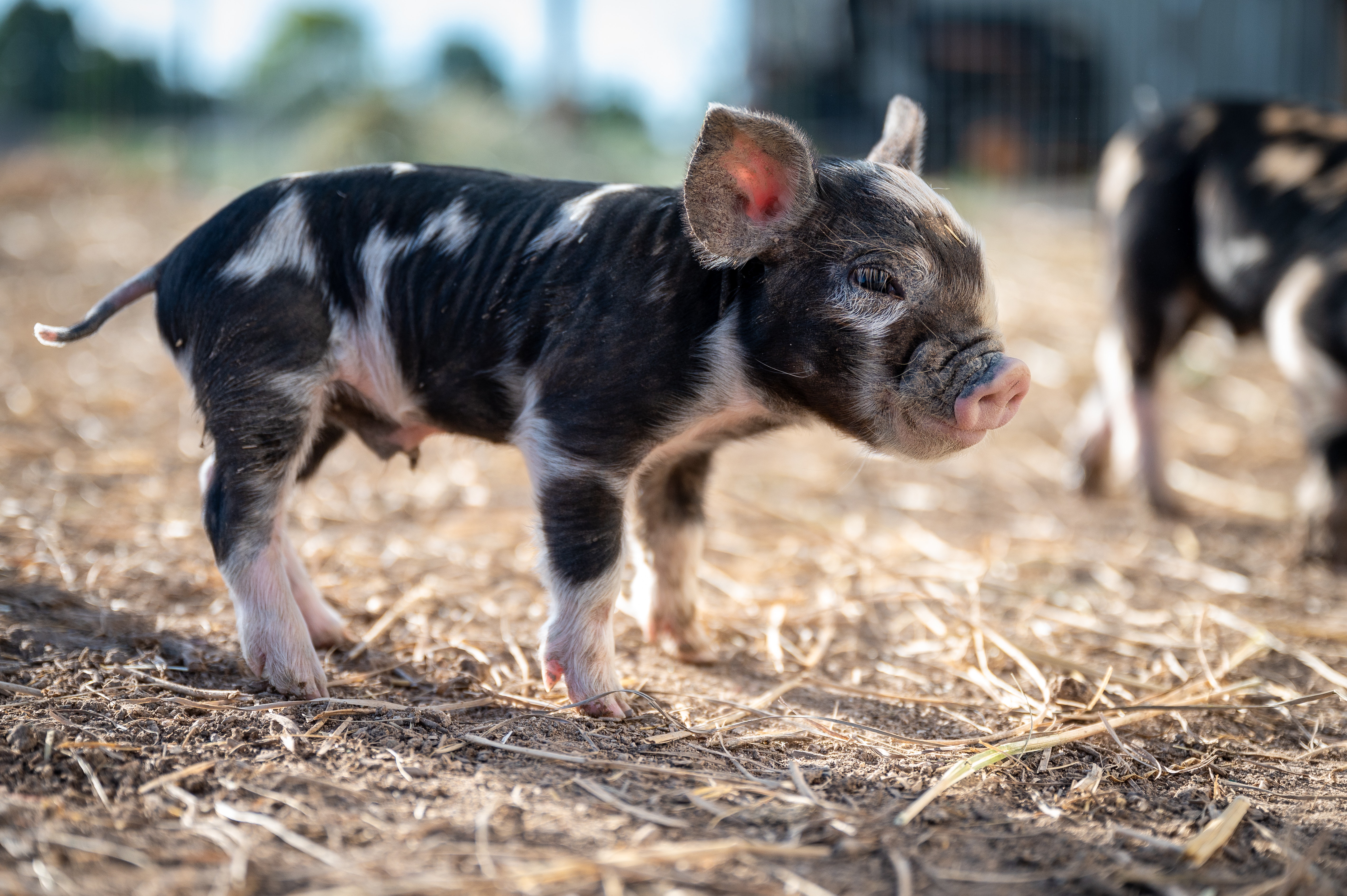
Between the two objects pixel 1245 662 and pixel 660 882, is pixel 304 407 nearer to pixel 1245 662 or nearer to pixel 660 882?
pixel 660 882

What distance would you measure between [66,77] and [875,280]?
53.3 feet

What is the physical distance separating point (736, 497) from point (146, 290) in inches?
116

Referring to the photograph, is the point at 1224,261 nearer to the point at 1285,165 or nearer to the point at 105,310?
the point at 1285,165

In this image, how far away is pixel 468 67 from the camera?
536 inches

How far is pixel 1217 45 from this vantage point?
13.4 metres

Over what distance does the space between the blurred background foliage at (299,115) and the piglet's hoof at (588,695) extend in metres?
8.29

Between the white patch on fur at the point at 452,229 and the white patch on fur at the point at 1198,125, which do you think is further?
the white patch on fur at the point at 1198,125

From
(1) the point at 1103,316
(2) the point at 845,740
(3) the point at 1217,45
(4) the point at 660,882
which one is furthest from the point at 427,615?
(3) the point at 1217,45

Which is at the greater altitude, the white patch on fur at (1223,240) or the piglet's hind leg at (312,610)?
the white patch on fur at (1223,240)

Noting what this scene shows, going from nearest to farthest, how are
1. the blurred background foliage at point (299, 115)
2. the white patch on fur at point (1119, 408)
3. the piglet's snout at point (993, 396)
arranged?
the piglet's snout at point (993, 396)
the white patch on fur at point (1119, 408)
the blurred background foliage at point (299, 115)

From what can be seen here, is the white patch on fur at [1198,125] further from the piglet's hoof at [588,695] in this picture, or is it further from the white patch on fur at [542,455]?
the piglet's hoof at [588,695]

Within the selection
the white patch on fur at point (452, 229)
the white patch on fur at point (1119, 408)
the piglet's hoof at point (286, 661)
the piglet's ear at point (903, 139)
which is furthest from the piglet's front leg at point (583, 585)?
the white patch on fur at point (1119, 408)

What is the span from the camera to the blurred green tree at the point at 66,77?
48.4ft

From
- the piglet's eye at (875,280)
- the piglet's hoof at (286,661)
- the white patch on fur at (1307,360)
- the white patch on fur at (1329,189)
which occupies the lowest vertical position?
the piglet's hoof at (286,661)
